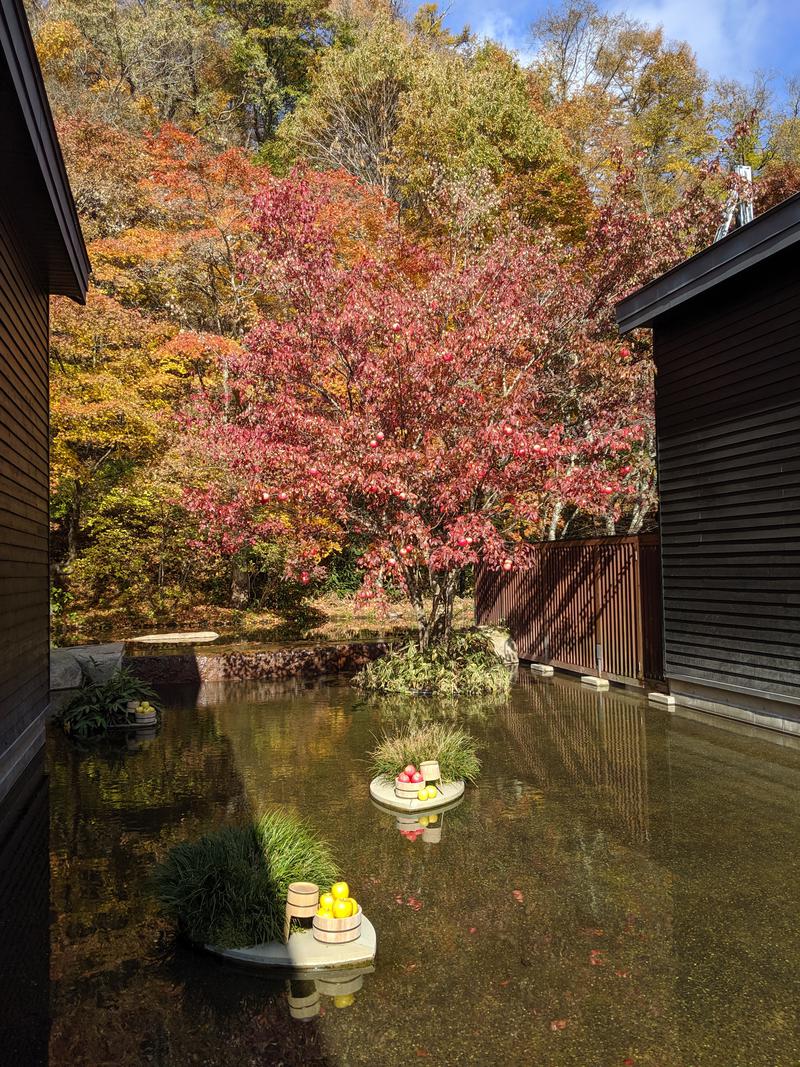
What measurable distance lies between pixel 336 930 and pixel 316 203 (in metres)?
10.8

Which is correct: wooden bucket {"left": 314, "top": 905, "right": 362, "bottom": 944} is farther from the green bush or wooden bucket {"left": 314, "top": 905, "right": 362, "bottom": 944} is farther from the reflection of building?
the green bush

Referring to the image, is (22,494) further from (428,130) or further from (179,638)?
(428,130)

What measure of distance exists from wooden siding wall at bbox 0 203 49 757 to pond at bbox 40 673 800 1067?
3.33 feet

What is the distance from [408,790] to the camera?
609 cm

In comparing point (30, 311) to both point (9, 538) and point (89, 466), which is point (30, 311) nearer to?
point (9, 538)

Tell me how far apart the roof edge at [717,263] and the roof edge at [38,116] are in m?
6.26

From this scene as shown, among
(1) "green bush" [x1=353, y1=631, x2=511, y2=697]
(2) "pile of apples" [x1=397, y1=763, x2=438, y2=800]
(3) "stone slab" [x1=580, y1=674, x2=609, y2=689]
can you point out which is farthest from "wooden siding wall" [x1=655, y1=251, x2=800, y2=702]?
(2) "pile of apples" [x1=397, y1=763, x2=438, y2=800]

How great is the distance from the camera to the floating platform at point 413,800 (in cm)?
604

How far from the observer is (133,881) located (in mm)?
4707

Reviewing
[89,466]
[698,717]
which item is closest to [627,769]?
[698,717]

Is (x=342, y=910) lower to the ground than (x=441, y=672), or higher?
higher

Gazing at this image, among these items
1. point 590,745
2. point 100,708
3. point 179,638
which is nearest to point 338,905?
point 590,745

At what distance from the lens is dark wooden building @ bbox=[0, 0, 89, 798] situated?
18.3ft

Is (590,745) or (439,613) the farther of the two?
(439,613)
